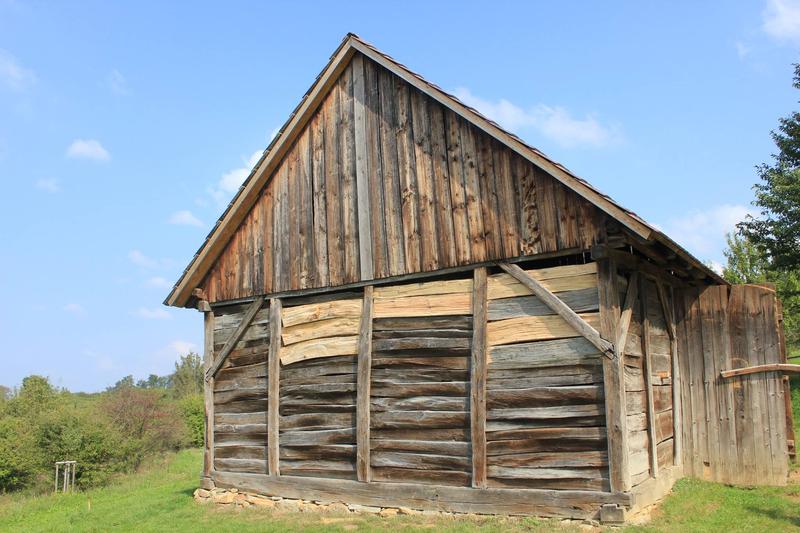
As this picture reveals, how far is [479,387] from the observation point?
970 cm

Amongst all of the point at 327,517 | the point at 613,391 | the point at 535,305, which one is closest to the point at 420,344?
the point at 535,305

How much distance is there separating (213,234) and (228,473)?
4820mm

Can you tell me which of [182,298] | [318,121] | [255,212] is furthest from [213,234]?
[318,121]

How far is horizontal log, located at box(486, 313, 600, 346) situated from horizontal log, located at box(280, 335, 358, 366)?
2.74 m

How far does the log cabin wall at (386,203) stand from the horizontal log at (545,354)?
4.45ft

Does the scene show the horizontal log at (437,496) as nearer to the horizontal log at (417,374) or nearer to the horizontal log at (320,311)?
the horizontal log at (417,374)

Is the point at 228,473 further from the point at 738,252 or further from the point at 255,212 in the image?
the point at 738,252

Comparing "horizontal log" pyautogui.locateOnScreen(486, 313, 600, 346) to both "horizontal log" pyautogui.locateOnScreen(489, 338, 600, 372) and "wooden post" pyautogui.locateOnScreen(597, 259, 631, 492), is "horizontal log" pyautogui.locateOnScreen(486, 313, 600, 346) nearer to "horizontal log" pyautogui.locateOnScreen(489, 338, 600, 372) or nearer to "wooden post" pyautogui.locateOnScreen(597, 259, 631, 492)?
"horizontal log" pyautogui.locateOnScreen(489, 338, 600, 372)

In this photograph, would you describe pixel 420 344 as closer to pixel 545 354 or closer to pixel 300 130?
pixel 545 354

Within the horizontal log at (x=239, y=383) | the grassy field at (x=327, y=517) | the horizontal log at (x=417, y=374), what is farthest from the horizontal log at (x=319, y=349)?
the grassy field at (x=327, y=517)

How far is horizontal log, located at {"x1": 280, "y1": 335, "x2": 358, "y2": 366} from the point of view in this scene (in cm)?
1140

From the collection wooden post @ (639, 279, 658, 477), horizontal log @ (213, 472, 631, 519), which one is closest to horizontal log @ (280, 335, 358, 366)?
horizontal log @ (213, 472, 631, 519)

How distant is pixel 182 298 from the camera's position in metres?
14.1

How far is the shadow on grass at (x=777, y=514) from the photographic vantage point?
8775mm
